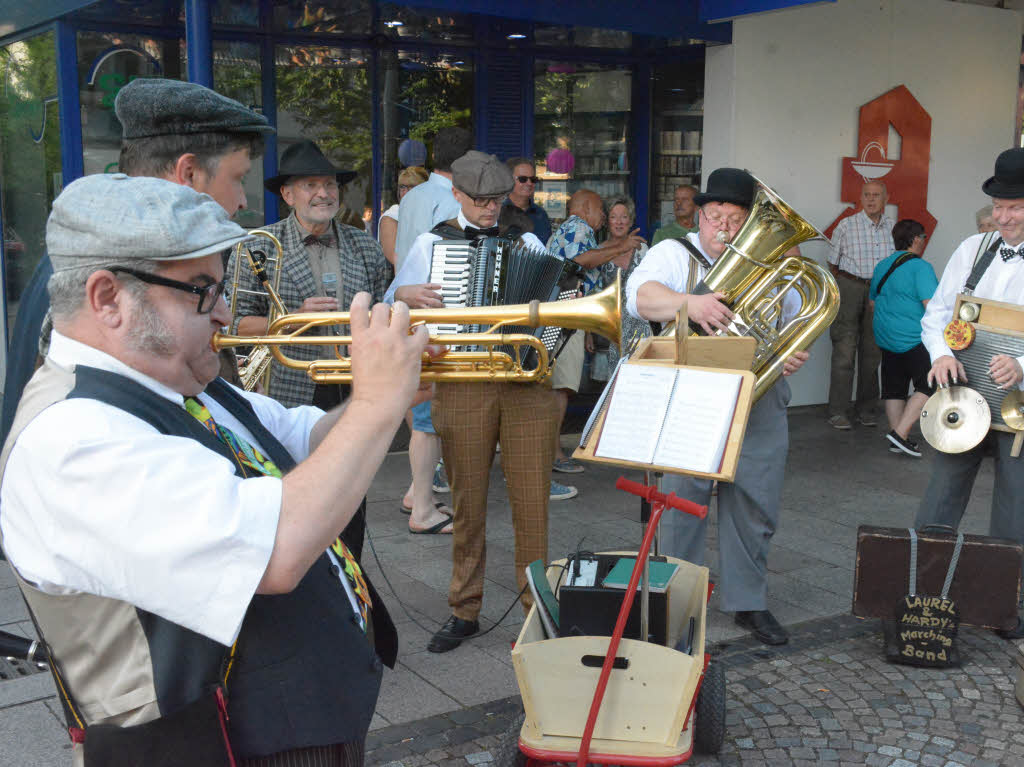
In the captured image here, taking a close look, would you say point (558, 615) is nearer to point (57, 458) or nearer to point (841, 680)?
point (841, 680)

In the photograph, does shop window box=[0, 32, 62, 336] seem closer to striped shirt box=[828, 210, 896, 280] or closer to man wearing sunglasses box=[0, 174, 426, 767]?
striped shirt box=[828, 210, 896, 280]

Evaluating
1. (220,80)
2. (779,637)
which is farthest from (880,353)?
(220,80)

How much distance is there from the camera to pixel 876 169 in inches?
358

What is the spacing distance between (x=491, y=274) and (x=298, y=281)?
2.90ft

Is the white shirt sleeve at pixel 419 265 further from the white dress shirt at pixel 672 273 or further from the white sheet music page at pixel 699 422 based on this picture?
the white sheet music page at pixel 699 422

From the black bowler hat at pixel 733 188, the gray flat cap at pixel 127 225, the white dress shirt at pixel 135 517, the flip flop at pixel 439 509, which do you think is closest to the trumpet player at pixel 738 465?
the black bowler hat at pixel 733 188

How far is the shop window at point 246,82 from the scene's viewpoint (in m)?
8.26

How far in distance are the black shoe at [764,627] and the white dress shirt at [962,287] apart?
141 centimetres

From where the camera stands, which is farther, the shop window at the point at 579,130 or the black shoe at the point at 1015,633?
the shop window at the point at 579,130

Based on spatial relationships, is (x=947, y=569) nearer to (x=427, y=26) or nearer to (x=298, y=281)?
(x=298, y=281)

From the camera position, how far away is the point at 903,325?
26.1 feet

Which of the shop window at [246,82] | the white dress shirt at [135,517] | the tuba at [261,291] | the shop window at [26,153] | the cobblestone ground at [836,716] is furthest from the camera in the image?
the shop window at [246,82]

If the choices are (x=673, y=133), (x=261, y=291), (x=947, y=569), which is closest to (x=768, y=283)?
(x=947, y=569)

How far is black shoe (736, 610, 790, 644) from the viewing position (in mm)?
4422
